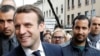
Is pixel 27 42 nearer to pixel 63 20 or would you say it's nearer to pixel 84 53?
pixel 84 53

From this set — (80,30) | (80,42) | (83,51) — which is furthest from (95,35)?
(83,51)

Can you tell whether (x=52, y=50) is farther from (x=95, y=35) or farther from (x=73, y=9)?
(x=73, y=9)

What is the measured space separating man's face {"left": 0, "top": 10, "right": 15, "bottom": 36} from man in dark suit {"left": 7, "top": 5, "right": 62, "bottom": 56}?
52 cm

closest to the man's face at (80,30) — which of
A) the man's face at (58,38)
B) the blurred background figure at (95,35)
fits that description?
the blurred background figure at (95,35)

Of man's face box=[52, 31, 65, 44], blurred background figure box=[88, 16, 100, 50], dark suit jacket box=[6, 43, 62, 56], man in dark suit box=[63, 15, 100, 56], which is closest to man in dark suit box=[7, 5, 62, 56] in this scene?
dark suit jacket box=[6, 43, 62, 56]

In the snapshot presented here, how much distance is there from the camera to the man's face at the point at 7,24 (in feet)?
9.58

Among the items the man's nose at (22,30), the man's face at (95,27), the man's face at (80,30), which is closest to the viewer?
the man's nose at (22,30)

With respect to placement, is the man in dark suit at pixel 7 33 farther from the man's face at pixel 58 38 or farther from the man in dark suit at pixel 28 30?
the man's face at pixel 58 38

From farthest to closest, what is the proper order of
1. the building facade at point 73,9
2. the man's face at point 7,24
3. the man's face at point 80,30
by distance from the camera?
the building facade at point 73,9, the man's face at point 80,30, the man's face at point 7,24

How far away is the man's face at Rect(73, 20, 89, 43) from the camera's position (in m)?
3.72

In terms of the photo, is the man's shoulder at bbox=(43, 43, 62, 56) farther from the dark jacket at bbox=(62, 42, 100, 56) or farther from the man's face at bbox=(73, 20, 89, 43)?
the man's face at bbox=(73, 20, 89, 43)

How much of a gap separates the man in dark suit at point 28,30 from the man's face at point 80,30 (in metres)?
1.34

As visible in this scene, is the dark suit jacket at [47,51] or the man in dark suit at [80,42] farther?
the man in dark suit at [80,42]

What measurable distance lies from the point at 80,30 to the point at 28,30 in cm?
159
